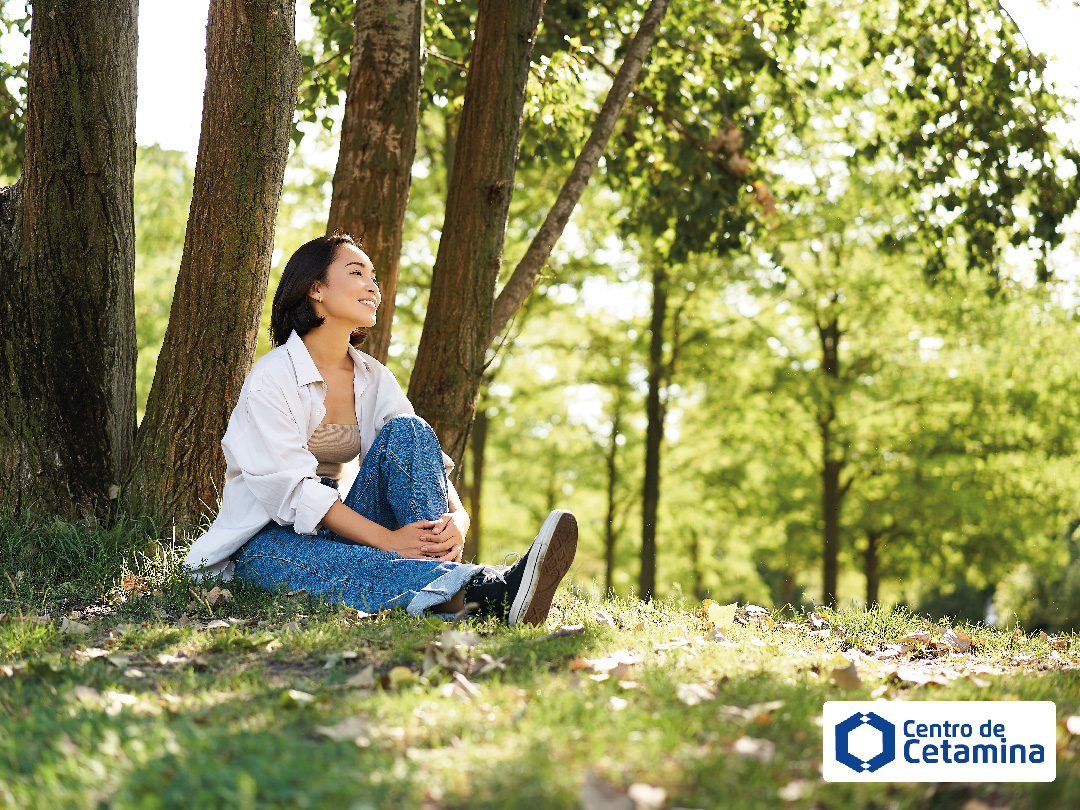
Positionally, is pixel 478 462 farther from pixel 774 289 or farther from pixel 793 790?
pixel 793 790

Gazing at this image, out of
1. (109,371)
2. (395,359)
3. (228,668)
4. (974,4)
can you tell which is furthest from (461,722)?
(395,359)

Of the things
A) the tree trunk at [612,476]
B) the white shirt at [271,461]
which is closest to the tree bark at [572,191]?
the white shirt at [271,461]

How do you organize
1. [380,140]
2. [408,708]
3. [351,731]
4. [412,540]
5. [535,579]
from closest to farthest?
[351,731] < [408,708] < [535,579] < [412,540] < [380,140]

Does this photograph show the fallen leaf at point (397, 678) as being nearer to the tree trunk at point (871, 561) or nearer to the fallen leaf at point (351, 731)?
the fallen leaf at point (351, 731)

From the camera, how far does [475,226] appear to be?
5902mm

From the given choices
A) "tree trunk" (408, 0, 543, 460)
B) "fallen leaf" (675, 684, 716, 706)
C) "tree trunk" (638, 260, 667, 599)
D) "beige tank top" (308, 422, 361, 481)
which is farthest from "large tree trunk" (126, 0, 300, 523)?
"tree trunk" (638, 260, 667, 599)

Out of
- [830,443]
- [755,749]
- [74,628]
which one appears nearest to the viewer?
[755,749]

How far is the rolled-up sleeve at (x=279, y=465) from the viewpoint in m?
4.04

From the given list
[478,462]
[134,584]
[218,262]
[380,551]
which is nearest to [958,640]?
[380,551]

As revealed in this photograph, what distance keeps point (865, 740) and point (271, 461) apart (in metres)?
2.74

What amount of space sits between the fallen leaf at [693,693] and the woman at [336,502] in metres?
1.11

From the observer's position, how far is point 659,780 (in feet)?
6.42

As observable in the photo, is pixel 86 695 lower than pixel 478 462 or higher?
higher

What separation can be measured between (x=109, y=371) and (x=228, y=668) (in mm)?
2827
